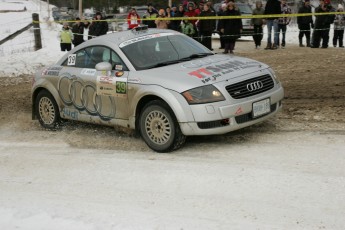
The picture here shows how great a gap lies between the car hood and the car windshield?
215mm

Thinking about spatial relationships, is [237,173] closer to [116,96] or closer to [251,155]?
[251,155]

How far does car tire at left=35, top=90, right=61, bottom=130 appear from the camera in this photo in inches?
329

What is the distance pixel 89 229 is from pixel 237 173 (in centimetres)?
192

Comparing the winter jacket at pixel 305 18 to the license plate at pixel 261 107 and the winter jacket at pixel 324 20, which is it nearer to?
the winter jacket at pixel 324 20

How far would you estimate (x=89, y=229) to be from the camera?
4.52m

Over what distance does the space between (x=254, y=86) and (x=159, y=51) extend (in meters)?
1.60

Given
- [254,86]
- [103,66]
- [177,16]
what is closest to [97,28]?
[177,16]

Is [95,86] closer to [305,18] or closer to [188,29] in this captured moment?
[188,29]

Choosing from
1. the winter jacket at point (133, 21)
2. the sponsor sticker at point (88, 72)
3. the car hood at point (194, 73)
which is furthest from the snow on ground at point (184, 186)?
the winter jacket at point (133, 21)

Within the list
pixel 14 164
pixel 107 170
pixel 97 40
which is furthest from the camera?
pixel 97 40

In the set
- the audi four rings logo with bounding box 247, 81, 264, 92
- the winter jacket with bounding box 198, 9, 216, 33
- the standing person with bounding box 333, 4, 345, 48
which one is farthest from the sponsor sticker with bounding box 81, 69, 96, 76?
the standing person with bounding box 333, 4, 345, 48

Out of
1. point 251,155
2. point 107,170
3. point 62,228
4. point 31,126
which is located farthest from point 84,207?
point 31,126

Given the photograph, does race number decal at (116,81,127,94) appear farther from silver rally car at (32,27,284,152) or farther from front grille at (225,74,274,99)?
front grille at (225,74,274,99)

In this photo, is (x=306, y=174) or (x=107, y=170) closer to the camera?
(x=306, y=174)
